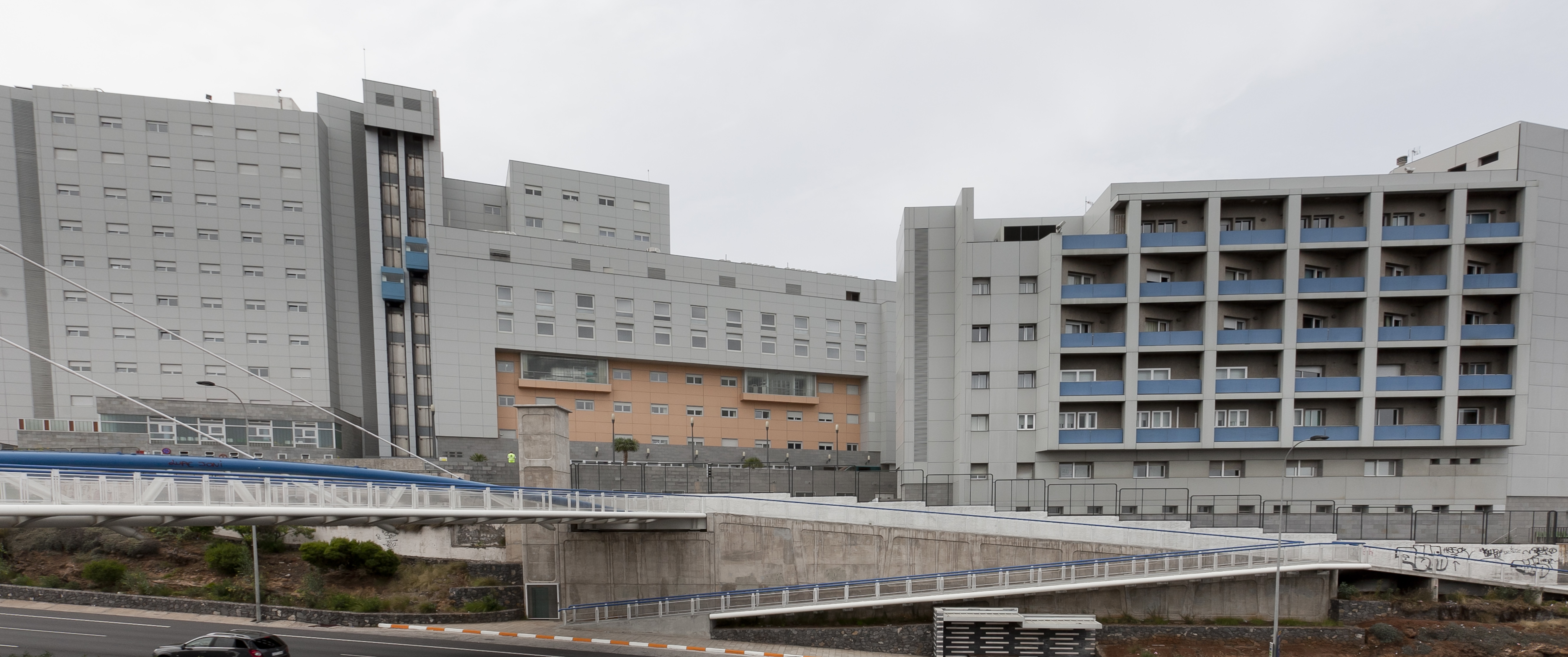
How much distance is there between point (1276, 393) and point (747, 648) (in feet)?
102

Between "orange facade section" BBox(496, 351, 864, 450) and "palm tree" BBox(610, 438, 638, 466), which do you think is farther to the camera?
"orange facade section" BBox(496, 351, 864, 450)

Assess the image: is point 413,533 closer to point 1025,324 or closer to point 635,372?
point 635,372

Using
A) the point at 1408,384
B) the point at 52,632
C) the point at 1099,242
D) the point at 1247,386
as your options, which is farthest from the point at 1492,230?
the point at 52,632

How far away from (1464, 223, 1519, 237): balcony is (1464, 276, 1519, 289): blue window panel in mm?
294

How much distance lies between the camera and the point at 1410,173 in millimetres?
35844

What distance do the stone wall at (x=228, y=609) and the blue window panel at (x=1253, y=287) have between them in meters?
41.5

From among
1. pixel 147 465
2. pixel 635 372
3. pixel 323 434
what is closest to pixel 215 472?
pixel 147 465

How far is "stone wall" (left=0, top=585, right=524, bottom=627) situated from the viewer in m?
28.5

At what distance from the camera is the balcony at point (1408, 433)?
3494cm

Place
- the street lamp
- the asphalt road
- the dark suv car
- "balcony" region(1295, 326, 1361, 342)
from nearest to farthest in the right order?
the dark suv car → the street lamp → the asphalt road → "balcony" region(1295, 326, 1361, 342)

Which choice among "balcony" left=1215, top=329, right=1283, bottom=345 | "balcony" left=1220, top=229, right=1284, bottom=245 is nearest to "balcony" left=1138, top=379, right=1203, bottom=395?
"balcony" left=1215, top=329, right=1283, bottom=345

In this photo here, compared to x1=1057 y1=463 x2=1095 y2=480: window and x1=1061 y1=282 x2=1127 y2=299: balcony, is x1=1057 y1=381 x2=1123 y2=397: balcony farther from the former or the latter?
x1=1061 y1=282 x2=1127 y2=299: balcony

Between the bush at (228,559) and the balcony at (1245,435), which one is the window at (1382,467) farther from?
the bush at (228,559)

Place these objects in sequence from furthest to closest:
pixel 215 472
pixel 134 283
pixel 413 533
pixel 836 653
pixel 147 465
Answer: pixel 134 283 → pixel 413 533 → pixel 836 653 → pixel 147 465 → pixel 215 472
